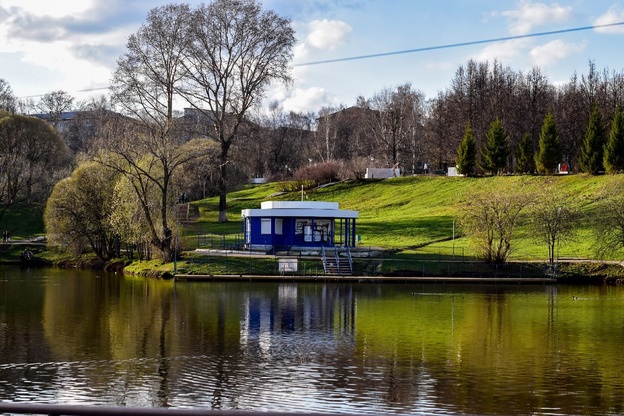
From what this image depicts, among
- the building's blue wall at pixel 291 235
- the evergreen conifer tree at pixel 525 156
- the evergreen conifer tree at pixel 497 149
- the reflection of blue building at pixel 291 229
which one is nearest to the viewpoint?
the reflection of blue building at pixel 291 229

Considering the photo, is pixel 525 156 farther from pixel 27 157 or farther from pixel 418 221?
pixel 27 157

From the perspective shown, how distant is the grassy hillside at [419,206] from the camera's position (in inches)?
2207

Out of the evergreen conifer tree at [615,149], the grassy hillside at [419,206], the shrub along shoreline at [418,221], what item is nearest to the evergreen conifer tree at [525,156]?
the shrub along shoreline at [418,221]

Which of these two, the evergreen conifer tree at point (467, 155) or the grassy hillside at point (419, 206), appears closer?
the grassy hillside at point (419, 206)

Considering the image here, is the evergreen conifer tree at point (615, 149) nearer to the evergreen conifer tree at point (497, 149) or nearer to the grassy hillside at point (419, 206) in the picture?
the grassy hillside at point (419, 206)

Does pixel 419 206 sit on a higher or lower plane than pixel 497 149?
lower

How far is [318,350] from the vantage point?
2394cm

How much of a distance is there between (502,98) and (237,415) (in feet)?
316

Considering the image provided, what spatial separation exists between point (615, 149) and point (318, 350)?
56.7 metres

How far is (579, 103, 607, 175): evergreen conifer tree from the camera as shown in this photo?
A: 73.0m

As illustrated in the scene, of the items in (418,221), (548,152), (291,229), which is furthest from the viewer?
(548,152)

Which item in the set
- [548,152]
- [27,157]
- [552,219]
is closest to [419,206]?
[548,152]

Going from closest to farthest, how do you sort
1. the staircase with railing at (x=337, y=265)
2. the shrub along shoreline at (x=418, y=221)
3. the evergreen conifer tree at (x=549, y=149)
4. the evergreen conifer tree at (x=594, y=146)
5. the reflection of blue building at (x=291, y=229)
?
the staircase with railing at (x=337, y=265), the shrub along shoreline at (x=418, y=221), the reflection of blue building at (x=291, y=229), the evergreen conifer tree at (x=594, y=146), the evergreen conifer tree at (x=549, y=149)

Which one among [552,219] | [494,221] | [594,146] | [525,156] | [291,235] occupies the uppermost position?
[594,146]
